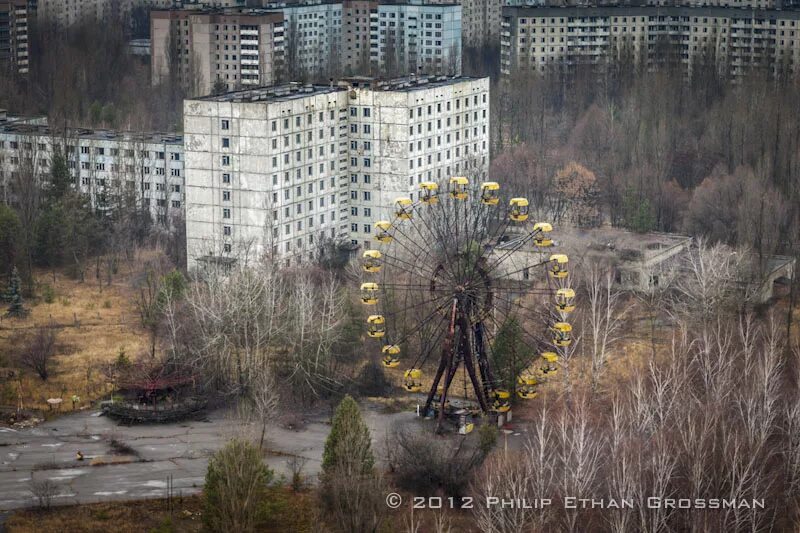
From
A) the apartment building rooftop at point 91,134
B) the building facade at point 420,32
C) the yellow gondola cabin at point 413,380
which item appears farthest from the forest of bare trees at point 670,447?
the building facade at point 420,32

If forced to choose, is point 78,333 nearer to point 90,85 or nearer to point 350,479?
point 350,479

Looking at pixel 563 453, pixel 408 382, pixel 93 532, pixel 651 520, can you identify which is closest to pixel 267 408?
pixel 408 382

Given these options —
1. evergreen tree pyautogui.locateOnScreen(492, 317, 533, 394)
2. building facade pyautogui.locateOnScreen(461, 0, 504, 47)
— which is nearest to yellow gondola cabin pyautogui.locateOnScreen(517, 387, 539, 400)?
Result: evergreen tree pyautogui.locateOnScreen(492, 317, 533, 394)

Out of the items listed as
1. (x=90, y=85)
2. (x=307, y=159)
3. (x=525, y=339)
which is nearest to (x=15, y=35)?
(x=90, y=85)

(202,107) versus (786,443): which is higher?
(202,107)

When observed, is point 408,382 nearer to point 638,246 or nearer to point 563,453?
point 563,453

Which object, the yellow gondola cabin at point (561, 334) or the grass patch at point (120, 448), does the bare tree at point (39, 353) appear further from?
the yellow gondola cabin at point (561, 334)
